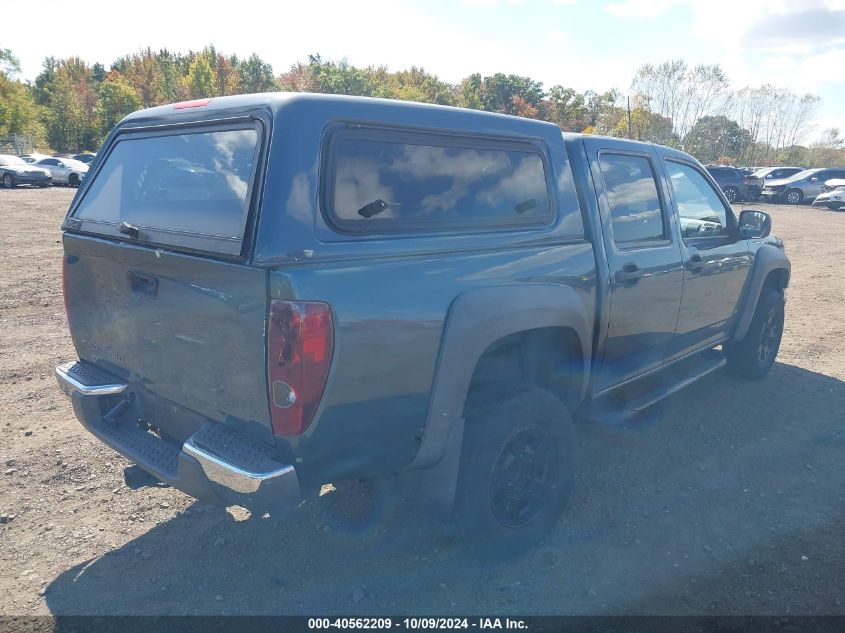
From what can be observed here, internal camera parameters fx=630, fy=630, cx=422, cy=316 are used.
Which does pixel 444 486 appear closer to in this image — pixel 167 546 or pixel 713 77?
pixel 167 546

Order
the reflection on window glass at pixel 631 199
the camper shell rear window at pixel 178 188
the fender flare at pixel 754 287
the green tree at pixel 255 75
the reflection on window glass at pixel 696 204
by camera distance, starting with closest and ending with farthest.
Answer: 1. the camper shell rear window at pixel 178 188
2. the reflection on window glass at pixel 631 199
3. the reflection on window glass at pixel 696 204
4. the fender flare at pixel 754 287
5. the green tree at pixel 255 75

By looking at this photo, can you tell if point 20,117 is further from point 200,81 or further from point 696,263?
point 696,263

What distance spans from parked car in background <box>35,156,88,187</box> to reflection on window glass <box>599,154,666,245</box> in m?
29.5

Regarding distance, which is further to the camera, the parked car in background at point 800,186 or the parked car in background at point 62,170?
the parked car in background at point 62,170

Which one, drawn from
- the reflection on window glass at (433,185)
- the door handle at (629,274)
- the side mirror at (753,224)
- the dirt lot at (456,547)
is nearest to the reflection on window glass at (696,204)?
the side mirror at (753,224)

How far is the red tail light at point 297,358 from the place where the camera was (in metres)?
2.20

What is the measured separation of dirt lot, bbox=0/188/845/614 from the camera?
2.86 metres

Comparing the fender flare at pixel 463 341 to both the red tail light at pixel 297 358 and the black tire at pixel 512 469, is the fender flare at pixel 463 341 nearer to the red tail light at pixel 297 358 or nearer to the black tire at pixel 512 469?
the black tire at pixel 512 469

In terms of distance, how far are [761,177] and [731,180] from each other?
4.04 metres

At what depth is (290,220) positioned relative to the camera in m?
2.28

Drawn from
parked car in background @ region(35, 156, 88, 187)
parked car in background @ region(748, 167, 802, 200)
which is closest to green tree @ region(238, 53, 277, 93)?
parked car in background @ region(35, 156, 88, 187)

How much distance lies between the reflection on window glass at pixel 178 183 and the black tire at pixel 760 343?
4535 millimetres

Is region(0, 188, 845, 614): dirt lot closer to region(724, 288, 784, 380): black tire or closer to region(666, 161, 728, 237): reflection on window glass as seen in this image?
region(724, 288, 784, 380): black tire

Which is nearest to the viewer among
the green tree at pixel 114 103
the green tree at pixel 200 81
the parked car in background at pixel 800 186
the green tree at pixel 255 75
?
the parked car in background at pixel 800 186
